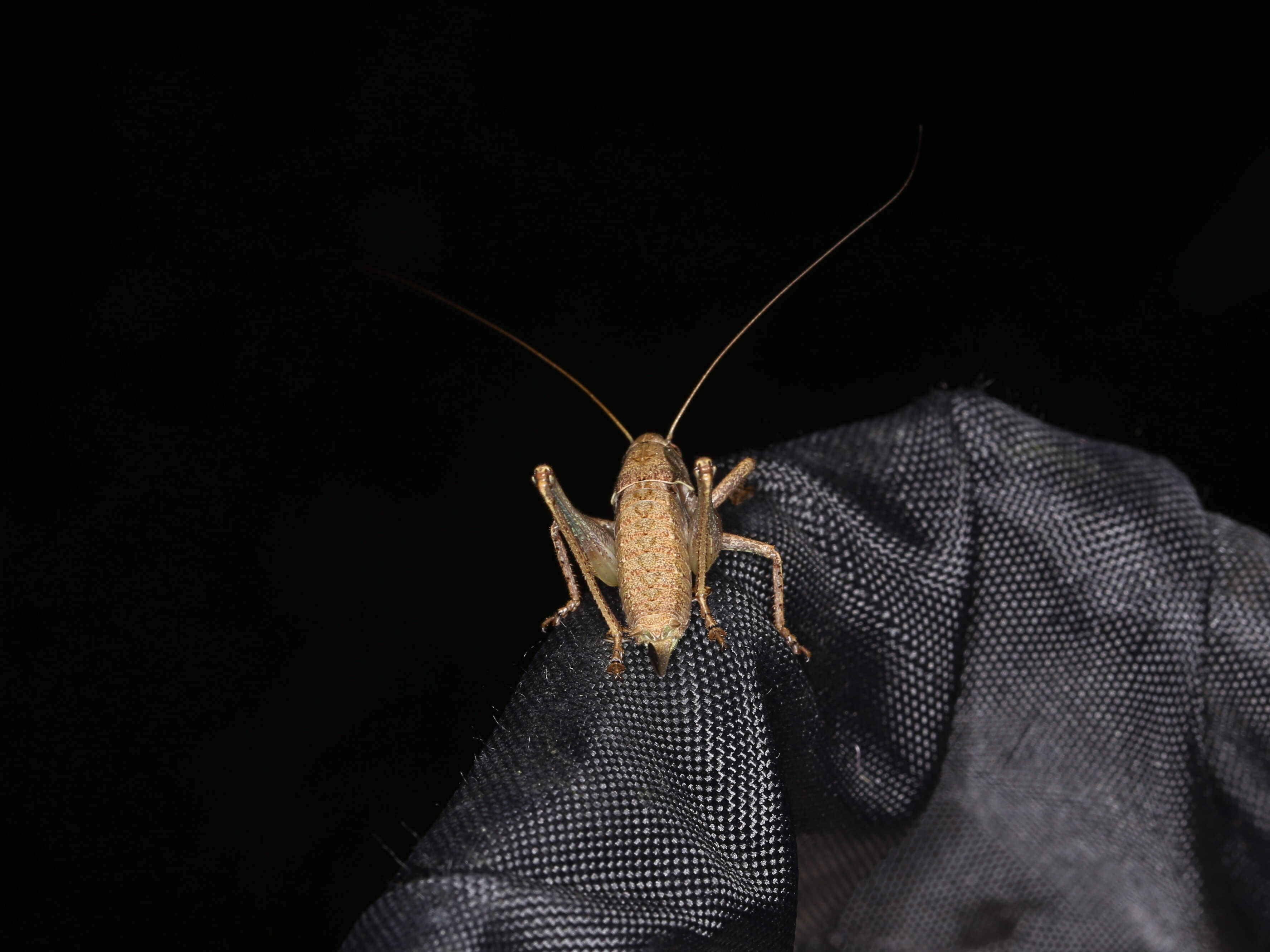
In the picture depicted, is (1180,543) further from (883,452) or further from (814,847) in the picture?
(814,847)

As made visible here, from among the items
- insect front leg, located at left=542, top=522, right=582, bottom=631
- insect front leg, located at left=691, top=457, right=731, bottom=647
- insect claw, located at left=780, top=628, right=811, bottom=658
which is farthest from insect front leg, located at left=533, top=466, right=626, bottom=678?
insect claw, located at left=780, top=628, right=811, bottom=658

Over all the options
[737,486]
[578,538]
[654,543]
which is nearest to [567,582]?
[578,538]

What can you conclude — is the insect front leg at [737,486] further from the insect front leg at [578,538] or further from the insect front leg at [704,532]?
the insect front leg at [578,538]

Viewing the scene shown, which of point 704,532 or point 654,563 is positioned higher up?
point 704,532

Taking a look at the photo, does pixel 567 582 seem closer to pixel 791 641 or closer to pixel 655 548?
pixel 655 548

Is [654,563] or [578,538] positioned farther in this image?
[578,538]
